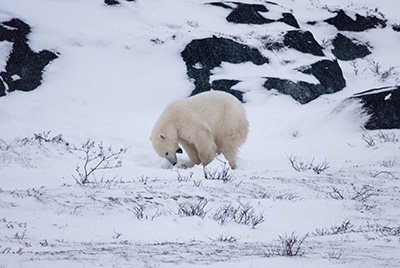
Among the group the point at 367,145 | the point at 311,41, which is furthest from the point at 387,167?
the point at 311,41

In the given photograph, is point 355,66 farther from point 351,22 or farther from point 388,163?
point 388,163

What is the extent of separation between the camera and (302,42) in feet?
63.7

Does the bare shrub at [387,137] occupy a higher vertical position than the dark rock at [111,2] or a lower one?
higher

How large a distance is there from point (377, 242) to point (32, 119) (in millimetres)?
9486

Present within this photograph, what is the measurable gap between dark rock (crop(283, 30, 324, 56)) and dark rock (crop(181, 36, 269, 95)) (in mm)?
2934

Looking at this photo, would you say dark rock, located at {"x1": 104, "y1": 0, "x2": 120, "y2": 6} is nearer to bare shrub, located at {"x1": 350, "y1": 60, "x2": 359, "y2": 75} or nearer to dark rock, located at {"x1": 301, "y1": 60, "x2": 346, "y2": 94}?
dark rock, located at {"x1": 301, "y1": 60, "x2": 346, "y2": 94}

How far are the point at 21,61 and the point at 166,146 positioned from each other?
7.86 m

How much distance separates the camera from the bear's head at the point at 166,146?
7555 millimetres

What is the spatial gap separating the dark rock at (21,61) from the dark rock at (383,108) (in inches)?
417

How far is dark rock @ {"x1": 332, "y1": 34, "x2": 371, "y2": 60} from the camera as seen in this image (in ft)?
73.1

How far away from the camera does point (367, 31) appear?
24.3 metres

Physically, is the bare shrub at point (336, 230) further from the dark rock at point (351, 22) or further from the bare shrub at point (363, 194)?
the dark rock at point (351, 22)

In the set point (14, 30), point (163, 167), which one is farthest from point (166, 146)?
point (14, 30)

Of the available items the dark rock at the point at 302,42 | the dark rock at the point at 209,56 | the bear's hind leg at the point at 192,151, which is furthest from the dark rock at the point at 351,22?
the bear's hind leg at the point at 192,151
